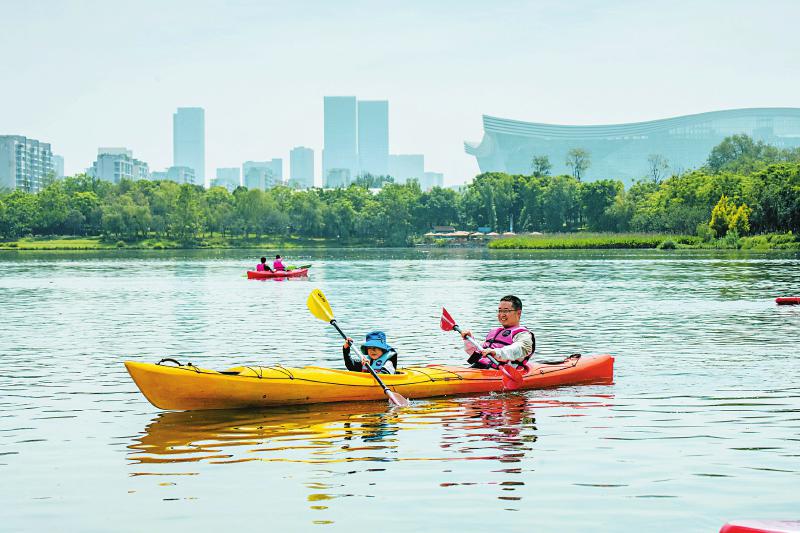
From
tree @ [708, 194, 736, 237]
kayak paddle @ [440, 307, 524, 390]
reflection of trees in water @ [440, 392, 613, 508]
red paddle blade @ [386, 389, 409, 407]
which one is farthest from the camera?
tree @ [708, 194, 736, 237]

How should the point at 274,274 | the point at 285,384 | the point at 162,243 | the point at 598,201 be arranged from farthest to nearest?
the point at 162,243 < the point at 598,201 < the point at 274,274 < the point at 285,384

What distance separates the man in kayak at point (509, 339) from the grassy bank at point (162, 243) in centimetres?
12673

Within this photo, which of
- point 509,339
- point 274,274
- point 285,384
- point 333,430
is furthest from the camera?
point 274,274

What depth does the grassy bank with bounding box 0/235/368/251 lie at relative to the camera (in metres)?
138

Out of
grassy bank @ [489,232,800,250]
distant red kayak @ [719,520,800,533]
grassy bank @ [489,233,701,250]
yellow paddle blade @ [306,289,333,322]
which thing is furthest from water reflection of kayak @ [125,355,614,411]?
grassy bank @ [489,233,701,250]

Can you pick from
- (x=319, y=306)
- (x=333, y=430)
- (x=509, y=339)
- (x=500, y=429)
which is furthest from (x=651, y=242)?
(x=333, y=430)

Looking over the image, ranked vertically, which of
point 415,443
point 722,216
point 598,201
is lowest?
point 415,443

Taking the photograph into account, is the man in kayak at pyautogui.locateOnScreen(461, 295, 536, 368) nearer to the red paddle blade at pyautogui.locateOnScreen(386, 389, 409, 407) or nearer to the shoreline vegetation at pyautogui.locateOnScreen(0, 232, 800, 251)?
the red paddle blade at pyautogui.locateOnScreen(386, 389, 409, 407)

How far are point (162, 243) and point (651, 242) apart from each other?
70.9 meters

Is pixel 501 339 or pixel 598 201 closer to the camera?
pixel 501 339

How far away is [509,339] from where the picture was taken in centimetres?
1513

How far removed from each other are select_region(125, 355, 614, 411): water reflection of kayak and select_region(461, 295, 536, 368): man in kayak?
353 millimetres

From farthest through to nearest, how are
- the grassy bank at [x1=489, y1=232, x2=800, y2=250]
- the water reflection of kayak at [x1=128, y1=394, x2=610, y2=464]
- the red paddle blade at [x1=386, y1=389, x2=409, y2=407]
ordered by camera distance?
1. the grassy bank at [x1=489, y1=232, x2=800, y2=250]
2. the red paddle blade at [x1=386, y1=389, x2=409, y2=407]
3. the water reflection of kayak at [x1=128, y1=394, x2=610, y2=464]

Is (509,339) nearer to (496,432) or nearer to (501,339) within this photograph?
(501,339)
